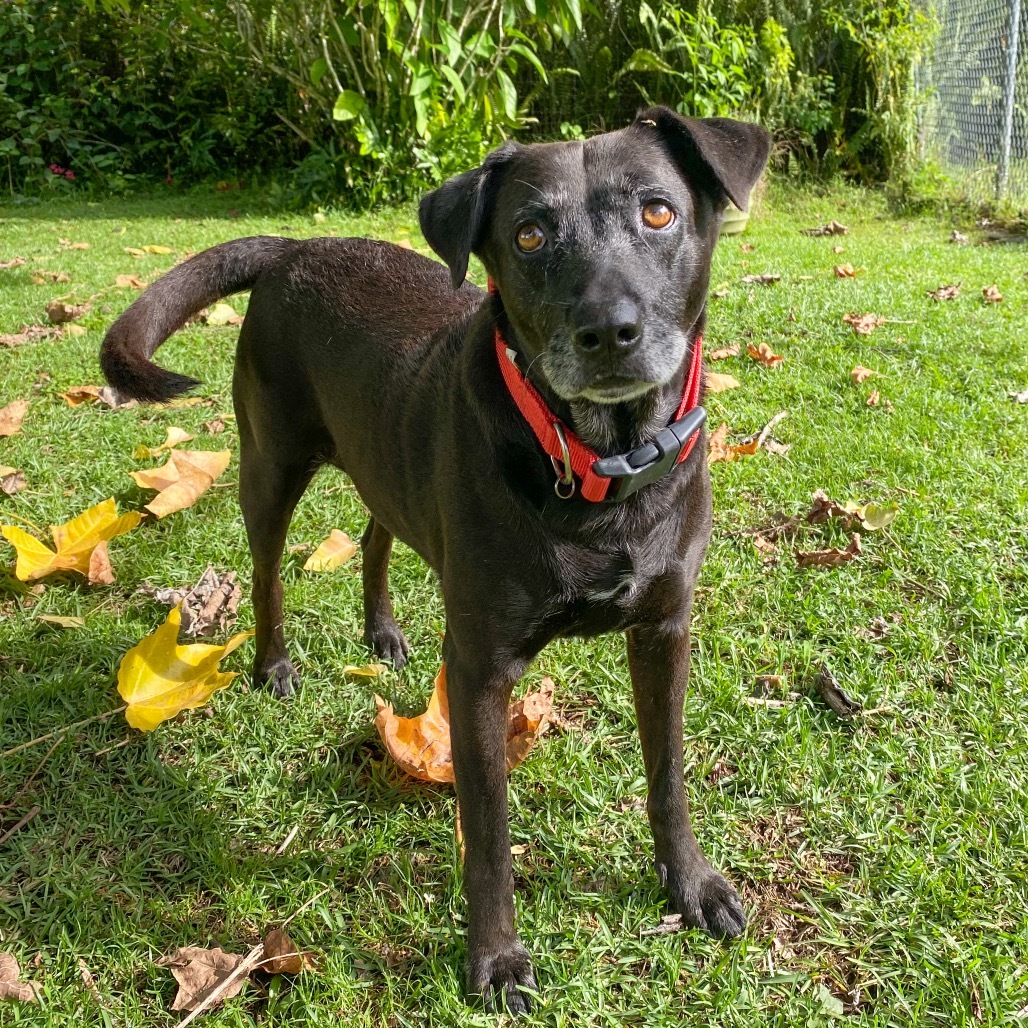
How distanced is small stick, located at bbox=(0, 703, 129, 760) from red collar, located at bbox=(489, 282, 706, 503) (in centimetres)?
170

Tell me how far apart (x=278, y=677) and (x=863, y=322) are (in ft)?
13.7

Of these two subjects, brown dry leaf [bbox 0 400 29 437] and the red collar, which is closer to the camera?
the red collar

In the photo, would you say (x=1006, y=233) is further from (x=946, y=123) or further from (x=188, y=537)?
(x=188, y=537)

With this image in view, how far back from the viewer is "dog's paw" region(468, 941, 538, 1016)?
2.00 metres

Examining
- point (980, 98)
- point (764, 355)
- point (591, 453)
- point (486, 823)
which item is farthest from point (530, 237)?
point (980, 98)

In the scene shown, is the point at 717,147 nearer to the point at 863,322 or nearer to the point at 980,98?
the point at 863,322

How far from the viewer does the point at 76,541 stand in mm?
3379

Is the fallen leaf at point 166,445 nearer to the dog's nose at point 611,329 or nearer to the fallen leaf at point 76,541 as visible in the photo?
the fallen leaf at point 76,541

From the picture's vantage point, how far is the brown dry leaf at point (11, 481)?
13.1 ft

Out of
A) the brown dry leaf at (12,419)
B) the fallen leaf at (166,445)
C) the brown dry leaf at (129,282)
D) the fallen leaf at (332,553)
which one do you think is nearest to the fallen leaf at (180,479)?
the fallen leaf at (166,445)

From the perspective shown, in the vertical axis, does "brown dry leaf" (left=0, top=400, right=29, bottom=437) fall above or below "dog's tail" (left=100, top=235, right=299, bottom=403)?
below

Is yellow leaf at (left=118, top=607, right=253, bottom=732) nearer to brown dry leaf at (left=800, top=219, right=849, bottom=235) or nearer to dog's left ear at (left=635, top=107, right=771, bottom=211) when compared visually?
dog's left ear at (left=635, top=107, right=771, bottom=211)

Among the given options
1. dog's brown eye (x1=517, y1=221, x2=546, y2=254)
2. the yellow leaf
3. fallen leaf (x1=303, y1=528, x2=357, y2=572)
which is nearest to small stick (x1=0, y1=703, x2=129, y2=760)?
the yellow leaf

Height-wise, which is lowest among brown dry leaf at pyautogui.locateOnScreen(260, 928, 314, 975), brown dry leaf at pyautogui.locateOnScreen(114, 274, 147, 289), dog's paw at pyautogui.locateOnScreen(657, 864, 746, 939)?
dog's paw at pyautogui.locateOnScreen(657, 864, 746, 939)
